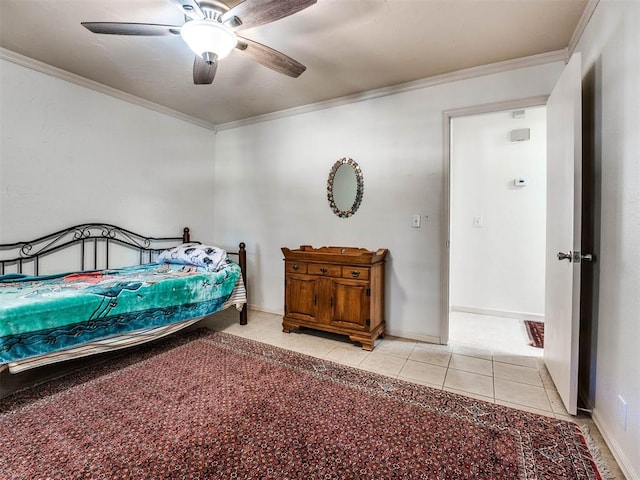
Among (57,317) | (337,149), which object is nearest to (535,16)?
(337,149)

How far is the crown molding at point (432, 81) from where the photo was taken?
2.39 m

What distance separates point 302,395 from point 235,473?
65 cm

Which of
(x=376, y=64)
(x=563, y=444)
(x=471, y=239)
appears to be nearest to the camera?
(x=563, y=444)

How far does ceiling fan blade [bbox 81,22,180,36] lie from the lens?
1.63 metres

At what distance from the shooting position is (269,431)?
156cm

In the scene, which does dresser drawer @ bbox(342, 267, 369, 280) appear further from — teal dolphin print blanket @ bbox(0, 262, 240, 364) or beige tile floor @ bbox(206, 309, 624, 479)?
teal dolphin print blanket @ bbox(0, 262, 240, 364)

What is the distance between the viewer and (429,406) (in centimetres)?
179

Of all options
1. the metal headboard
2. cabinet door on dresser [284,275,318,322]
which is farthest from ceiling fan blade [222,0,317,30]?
the metal headboard

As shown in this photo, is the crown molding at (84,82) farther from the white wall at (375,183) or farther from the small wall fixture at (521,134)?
the small wall fixture at (521,134)

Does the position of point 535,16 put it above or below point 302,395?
above

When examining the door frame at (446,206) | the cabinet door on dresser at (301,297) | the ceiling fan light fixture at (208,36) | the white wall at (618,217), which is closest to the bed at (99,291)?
the cabinet door on dresser at (301,297)

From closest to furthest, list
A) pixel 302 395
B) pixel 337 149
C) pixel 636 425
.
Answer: pixel 636 425
pixel 302 395
pixel 337 149

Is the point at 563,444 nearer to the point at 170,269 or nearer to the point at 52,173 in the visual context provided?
the point at 170,269

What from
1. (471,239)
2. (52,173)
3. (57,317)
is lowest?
(57,317)
